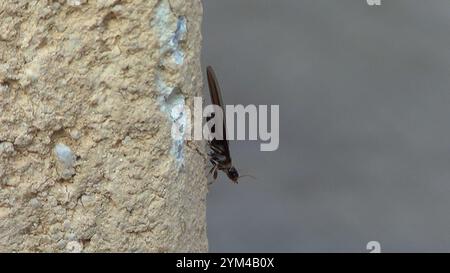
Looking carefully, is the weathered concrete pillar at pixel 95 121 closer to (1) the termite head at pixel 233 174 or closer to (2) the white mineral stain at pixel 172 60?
(2) the white mineral stain at pixel 172 60

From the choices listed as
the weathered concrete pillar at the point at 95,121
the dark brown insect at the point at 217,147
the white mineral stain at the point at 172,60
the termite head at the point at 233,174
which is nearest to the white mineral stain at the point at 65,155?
the weathered concrete pillar at the point at 95,121

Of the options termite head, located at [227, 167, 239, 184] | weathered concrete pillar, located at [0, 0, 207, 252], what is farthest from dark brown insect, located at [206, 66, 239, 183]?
weathered concrete pillar, located at [0, 0, 207, 252]

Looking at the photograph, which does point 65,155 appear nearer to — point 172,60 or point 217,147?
point 172,60

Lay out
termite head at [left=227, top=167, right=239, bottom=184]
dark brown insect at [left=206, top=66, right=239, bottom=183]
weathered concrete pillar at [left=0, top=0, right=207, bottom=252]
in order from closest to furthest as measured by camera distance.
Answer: weathered concrete pillar at [left=0, top=0, right=207, bottom=252], dark brown insect at [left=206, top=66, right=239, bottom=183], termite head at [left=227, top=167, right=239, bottom=184]

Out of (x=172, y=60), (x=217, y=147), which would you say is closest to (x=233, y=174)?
(x=217, y=147)

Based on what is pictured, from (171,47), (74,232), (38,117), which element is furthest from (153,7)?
(74,232)

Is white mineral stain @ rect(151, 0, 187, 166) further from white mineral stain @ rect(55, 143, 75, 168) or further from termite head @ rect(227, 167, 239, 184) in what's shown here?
termite head @ rect(227, 167, 239, 184)
